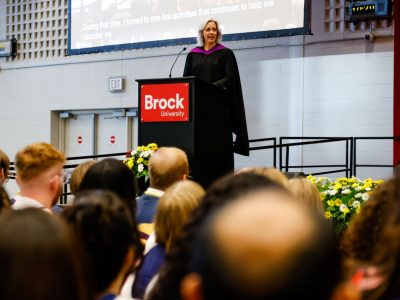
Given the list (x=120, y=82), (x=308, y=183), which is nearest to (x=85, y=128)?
(x=120, y=82)

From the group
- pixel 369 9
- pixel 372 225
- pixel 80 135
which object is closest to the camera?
pixel 372 225

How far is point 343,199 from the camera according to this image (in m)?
3.03

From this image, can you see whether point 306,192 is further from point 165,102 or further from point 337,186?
point 165,102

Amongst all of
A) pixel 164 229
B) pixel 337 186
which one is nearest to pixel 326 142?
pixel 337 186

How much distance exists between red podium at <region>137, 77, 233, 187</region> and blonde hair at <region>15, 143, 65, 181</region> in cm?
169

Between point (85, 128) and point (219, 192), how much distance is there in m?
7.21

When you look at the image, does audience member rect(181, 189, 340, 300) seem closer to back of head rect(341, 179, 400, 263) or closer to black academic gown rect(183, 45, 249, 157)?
back of head rect(341, 179, 400, 263)

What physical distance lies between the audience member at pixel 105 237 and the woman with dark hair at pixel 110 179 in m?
0.74

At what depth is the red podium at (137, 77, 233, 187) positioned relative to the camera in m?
3.76

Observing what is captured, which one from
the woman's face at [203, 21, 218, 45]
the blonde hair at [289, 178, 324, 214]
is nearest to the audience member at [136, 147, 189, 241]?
the blonde hair at [289, 178, 324, 214]

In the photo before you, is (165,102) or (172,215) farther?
(165,102)

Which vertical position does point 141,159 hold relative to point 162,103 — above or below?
below

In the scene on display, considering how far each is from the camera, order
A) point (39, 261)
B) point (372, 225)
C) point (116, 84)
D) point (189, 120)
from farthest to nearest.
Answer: point (116, 84) → point (189, 120) → point (372, 225) → point (39, 261)

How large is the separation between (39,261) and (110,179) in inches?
51.1
